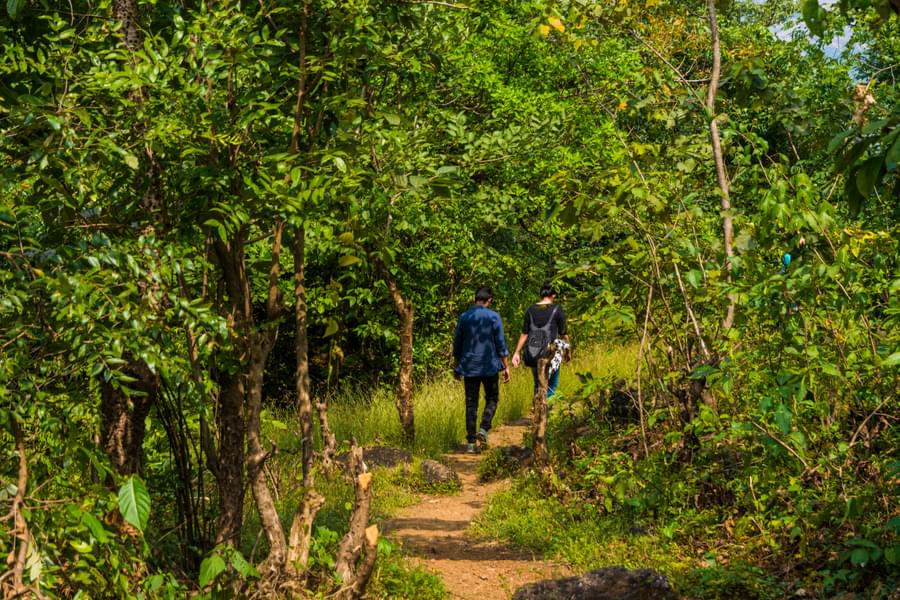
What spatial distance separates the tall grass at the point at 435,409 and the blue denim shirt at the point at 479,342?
1.06 m

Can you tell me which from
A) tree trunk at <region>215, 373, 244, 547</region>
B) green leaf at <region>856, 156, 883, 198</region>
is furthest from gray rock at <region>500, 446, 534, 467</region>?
green leaf at <region>856, 156, 883, 198</region>

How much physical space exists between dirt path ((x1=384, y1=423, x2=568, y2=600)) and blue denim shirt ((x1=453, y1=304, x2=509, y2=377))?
171 cm

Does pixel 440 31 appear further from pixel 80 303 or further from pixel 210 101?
pixel 80 303

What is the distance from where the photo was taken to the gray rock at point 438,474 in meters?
10.7

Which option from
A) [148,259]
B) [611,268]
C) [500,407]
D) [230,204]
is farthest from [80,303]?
[500,407]

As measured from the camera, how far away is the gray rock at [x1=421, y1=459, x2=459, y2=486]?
35.1ft

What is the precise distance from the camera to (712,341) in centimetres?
839

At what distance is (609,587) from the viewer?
244 inches

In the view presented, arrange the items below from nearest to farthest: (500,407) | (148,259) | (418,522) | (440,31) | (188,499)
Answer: (148,259) → (188,499) → (440,31) → (418,522) → (500,407)

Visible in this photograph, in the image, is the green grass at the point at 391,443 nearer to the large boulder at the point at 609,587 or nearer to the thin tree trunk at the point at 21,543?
the large boulder at the point at 609,587

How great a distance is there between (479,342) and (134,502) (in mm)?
8410

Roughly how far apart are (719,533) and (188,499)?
12.8ft

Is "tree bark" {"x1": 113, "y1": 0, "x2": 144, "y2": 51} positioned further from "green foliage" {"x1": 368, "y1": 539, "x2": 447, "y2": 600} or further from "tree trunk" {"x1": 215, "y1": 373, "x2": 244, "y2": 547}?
"green foliage" {"x1": 368, "y1": 539, "x2": 447, "y2": 600}

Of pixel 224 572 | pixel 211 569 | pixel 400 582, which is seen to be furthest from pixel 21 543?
pixel 400 582
